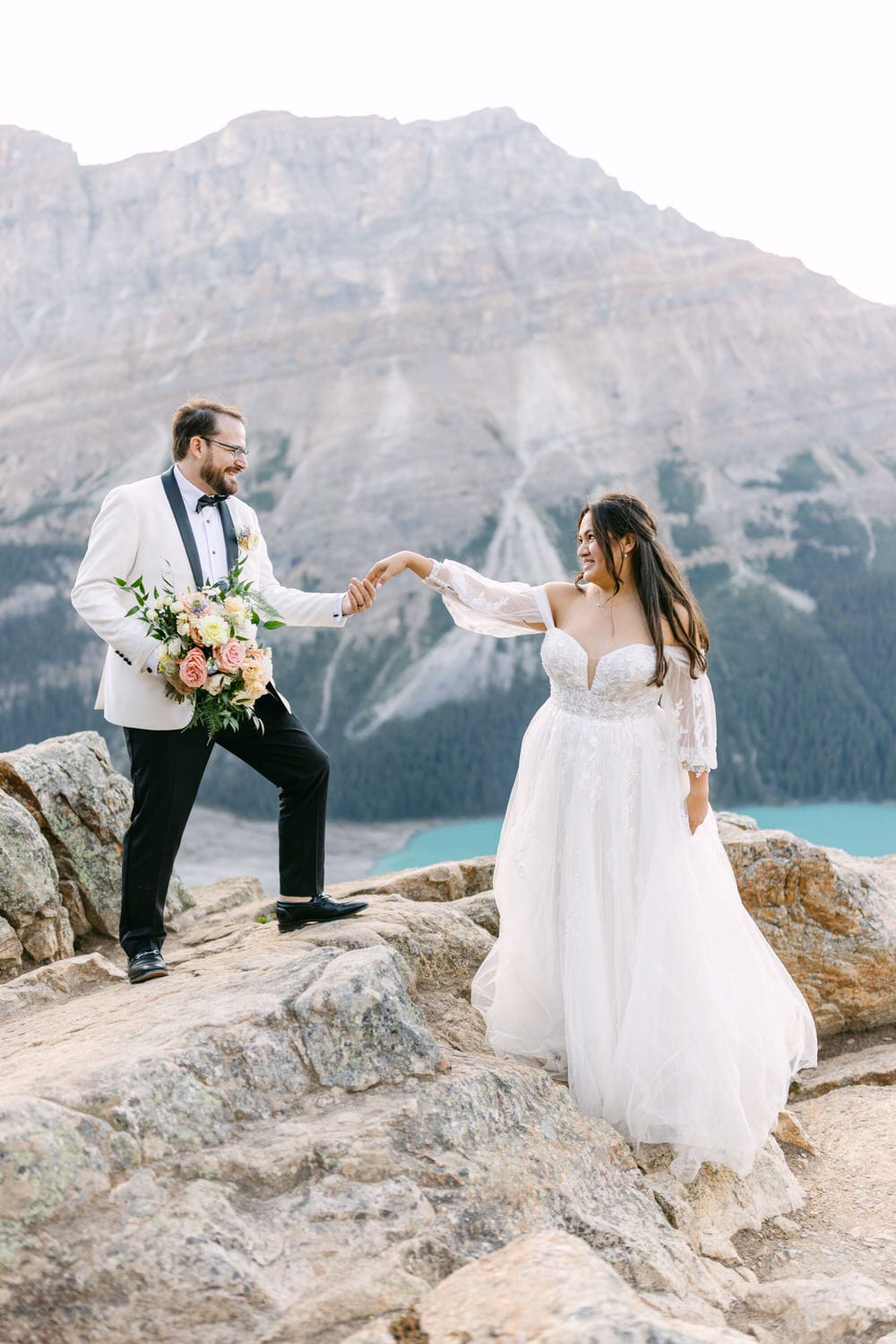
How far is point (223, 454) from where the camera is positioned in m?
5.64

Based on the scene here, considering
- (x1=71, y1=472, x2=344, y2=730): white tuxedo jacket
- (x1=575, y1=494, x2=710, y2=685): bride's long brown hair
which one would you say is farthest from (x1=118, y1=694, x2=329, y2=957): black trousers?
(x1=575, y1=494, x2=710, y2=685): bride's long brown hair

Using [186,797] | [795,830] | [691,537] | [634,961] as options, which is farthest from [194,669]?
[691,537]

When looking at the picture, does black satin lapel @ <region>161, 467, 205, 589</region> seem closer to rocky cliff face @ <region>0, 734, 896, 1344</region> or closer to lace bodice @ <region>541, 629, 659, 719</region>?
lace bodice @ <region>541, 629, 659, 719</region>

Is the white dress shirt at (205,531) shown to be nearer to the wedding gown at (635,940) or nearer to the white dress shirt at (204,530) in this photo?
the white dress shirt at (204,530)

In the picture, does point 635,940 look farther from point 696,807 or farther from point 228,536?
point 228,536

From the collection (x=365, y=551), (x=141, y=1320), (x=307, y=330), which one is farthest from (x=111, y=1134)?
(x=307, y=330)

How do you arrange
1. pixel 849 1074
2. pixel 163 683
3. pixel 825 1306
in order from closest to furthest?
pixel 825 1306
pixel 163 683
pixel 849 1074

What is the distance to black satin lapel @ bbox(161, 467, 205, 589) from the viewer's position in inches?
222

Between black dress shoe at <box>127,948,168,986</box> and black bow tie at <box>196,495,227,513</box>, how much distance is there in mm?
2382

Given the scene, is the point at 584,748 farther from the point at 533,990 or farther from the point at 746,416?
the point at 746,416

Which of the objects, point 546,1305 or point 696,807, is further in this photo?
point 696,807

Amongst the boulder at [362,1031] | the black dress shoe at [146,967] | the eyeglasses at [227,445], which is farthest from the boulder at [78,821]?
the boulder at [362,1031]

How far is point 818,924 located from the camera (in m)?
7.60

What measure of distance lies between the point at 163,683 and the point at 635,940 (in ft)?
8.85
